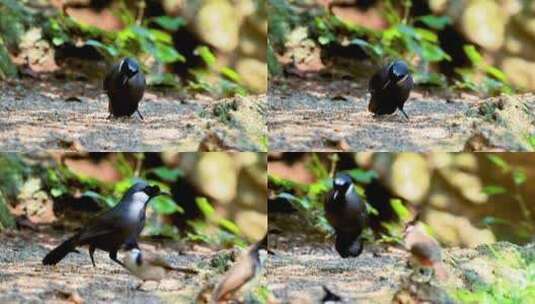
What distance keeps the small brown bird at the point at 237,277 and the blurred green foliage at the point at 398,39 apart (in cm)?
71

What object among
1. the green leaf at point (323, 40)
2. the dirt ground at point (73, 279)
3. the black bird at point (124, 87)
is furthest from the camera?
the green leaf at point (323, 40)

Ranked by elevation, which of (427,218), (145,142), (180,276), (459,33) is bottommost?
(180,276)

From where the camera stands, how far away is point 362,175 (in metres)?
3.55

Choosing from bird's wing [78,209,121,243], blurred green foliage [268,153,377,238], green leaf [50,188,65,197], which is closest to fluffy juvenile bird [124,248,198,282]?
bird's wing [78,209,121,243]

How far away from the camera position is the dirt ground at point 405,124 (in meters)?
3.53

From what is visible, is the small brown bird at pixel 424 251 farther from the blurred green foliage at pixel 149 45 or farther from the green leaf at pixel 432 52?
the blurred green foliage at pixel 149 45

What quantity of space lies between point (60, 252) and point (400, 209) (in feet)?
4.07

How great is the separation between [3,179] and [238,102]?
35.1 inches

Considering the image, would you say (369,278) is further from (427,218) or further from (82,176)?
(82,176)

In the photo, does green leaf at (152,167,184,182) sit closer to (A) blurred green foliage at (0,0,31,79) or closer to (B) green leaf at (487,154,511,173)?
(A) blurred green foliage at (0,0,31,79)

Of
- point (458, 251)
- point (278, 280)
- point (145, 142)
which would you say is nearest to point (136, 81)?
point (145, 142)

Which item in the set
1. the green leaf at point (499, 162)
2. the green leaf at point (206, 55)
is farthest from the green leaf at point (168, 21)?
the green leaf at point (499, 162)

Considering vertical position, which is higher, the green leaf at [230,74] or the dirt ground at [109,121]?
the green leaf at [230,74]

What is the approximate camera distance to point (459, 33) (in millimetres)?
3559
